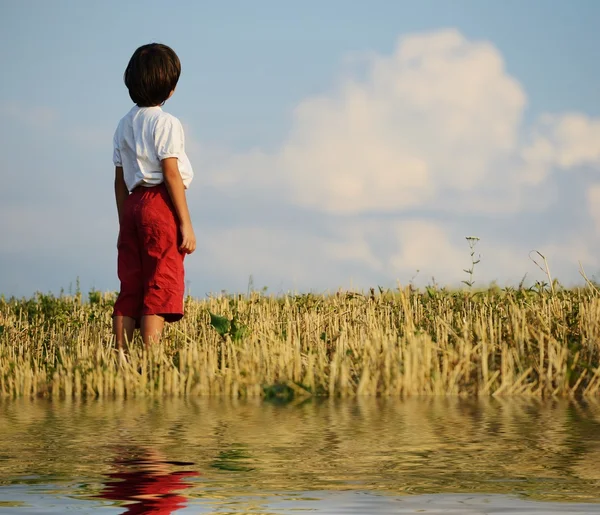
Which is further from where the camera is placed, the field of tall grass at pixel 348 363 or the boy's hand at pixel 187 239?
the boy's hand at pixel 187 239

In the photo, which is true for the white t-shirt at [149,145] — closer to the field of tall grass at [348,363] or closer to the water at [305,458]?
the field of tall grass at [348,363]

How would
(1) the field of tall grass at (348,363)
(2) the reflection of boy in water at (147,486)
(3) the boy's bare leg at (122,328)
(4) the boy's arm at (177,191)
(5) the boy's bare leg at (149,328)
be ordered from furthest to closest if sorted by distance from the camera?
(3) the boy's bare leg at (122,328)
(5) the boy's bare leg at (149,328)
(4) the boy's arm at (177,191)
(1) the field of tall grass at (348,363)
(2) the reflection of boy in water at (147,486)

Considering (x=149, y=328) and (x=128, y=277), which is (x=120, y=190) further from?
(x=149, y=328)

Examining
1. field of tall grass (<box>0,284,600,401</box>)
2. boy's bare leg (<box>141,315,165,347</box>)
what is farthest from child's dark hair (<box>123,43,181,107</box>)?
field of tall grass (<box>0,284,600,401</box>)

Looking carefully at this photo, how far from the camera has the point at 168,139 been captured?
6.11 m

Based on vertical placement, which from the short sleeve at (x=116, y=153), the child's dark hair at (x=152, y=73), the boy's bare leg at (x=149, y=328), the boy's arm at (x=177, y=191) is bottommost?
the boy's bare leg at (x=149, y=328)

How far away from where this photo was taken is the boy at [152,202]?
6129 mm

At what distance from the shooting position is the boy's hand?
20.2 ft

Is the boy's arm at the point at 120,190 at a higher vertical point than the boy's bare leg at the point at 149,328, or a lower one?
higher

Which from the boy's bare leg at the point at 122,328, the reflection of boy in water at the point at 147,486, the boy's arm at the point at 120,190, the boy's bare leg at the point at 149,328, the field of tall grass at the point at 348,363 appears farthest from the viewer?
the boy's arm at the point at 120,190

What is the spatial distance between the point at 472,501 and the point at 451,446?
3.62 feet

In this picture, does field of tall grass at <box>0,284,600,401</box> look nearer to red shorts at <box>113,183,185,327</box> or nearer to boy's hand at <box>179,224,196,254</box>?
red shorts at <box>113,183,185,327</box>

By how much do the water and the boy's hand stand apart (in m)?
→ 1.30

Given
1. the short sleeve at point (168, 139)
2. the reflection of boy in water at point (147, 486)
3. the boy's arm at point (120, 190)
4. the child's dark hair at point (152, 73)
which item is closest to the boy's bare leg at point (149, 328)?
the boy's arm at point (120, 190)
